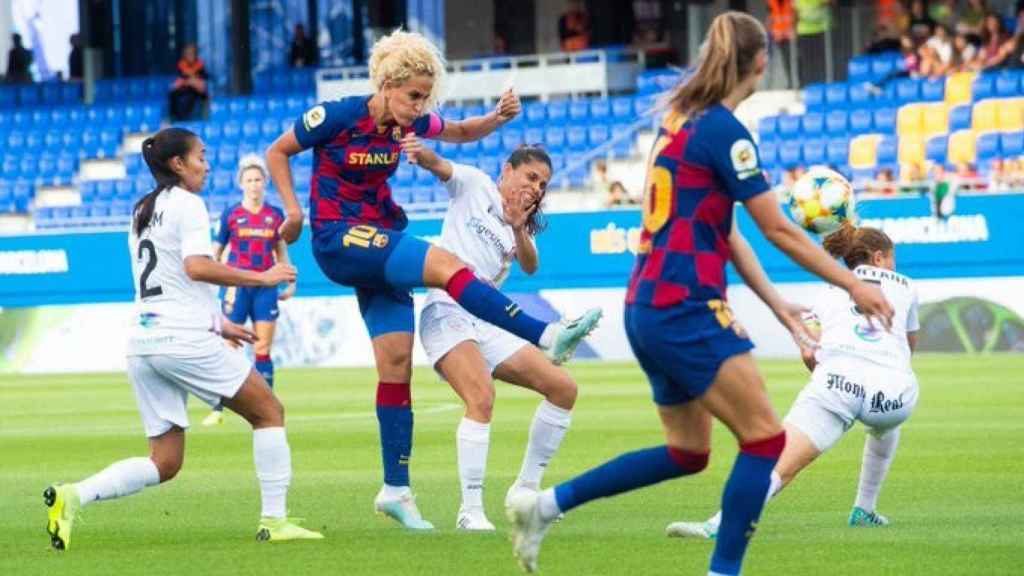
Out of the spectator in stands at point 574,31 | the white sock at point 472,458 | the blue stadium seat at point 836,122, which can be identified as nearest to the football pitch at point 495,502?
the white sock at point 472,458

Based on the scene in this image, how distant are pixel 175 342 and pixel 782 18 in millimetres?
26898

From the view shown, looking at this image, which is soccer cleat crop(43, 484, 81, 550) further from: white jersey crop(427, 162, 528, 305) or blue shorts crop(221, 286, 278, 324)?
blue shorts crop(221, 286, 278, 324)

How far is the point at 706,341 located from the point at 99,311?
Answer: 22947mm

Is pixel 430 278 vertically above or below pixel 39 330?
above

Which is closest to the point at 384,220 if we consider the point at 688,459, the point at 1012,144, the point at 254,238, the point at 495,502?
the point at 495,502

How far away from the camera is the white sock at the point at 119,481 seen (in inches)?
349

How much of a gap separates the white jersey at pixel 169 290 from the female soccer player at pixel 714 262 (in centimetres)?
252

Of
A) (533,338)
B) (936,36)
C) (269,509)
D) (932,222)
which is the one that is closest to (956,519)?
(533,338)

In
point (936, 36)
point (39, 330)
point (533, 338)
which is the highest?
point (936, 36)

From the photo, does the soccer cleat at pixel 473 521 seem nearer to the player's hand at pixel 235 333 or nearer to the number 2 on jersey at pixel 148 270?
the player's hand at pixel 235 333

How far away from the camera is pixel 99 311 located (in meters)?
28.8

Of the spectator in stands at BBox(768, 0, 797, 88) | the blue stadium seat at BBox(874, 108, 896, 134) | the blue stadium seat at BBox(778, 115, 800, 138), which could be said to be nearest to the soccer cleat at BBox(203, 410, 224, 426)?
the blue stadium seat at BBox(874, 108, 896, 134)

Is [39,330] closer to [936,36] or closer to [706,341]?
[936,36]

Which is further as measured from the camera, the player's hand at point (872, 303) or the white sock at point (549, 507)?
the white sock at point (549, 507)
